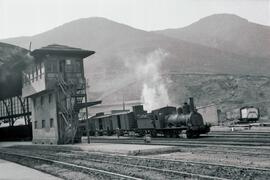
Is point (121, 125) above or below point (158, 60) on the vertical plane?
below

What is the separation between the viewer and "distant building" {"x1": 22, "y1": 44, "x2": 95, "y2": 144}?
26.6m

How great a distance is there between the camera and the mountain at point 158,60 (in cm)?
9550

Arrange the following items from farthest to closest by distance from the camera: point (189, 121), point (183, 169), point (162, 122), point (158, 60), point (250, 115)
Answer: point (158, 60), point (250, 115), point (162, 122), point (189, 121), point (183, 169)

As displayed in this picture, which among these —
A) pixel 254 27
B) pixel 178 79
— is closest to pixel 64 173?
pixel 178 79

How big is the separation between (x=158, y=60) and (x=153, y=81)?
41469 mm

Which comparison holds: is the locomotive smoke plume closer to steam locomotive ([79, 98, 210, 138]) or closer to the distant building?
steam locomotive ([79, 98, 210, 138])

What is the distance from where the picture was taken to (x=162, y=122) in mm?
29297

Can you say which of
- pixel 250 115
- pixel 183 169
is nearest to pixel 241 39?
pixel 250 115

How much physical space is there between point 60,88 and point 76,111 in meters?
2.13

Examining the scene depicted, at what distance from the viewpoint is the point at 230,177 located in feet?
33.1

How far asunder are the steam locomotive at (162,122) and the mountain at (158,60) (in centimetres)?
3331

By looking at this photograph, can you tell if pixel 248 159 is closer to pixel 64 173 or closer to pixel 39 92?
pixel 64 173

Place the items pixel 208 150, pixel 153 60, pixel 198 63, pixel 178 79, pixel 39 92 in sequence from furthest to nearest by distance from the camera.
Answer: pixel 153 60
pixel 198 63
pixel 178 79
pixel 39 92
pixel 208 150

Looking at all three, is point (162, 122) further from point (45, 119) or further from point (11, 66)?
point (11, 66)
